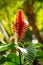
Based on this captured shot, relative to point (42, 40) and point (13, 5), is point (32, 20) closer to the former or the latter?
point (42, 40)

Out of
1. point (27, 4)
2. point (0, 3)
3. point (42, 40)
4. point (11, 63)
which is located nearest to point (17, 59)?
point (11, 63)

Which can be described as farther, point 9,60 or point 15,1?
point 15,1

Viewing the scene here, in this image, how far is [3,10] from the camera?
79.0 inches

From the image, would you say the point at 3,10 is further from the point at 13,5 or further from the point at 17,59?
the point at 17,59

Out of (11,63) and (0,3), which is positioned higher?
(11,63)

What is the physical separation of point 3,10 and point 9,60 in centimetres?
132

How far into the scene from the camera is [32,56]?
2.08ft

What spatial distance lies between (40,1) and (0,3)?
35 cm

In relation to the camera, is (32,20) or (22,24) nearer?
(22,24)

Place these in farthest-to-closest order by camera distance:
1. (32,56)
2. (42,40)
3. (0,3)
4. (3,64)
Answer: (0,3) → (42,40) → (3,64) → (32,56)

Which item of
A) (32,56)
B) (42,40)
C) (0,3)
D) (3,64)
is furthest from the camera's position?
(0,3)

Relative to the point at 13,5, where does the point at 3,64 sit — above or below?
above

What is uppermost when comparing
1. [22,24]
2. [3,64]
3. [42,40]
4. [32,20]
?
[22,24]

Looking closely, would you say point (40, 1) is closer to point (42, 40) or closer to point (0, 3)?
point (0, 3)
